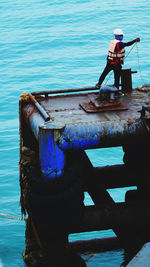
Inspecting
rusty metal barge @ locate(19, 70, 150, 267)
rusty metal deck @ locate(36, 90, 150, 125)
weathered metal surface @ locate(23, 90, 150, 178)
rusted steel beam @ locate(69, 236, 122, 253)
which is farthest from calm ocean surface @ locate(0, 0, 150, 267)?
weathered metal surface @ locate(23, 90, 150, 178)

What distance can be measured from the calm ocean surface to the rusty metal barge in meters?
2.29

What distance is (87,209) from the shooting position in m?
6.27

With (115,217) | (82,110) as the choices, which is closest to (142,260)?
(115,217)

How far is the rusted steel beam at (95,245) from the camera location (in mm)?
8281

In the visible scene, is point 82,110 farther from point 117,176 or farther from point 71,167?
point 117,176

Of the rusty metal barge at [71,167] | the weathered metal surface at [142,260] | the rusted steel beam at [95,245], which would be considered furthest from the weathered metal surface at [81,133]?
the rusted steel beam at [95,245]

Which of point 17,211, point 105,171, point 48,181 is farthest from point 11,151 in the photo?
point 48,181

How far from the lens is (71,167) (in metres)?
5.98

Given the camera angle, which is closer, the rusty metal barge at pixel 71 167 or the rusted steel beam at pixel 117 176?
the rusty metal barge at pixel 71 167

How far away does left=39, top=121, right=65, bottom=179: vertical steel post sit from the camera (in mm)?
5586

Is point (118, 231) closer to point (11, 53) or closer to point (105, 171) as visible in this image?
point (105, 171)

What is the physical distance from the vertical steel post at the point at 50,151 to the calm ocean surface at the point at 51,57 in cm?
325

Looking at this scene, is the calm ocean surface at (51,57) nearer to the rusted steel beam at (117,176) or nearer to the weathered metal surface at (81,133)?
the rusted steel beam at (117,176)

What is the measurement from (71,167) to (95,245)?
2.87 metres
